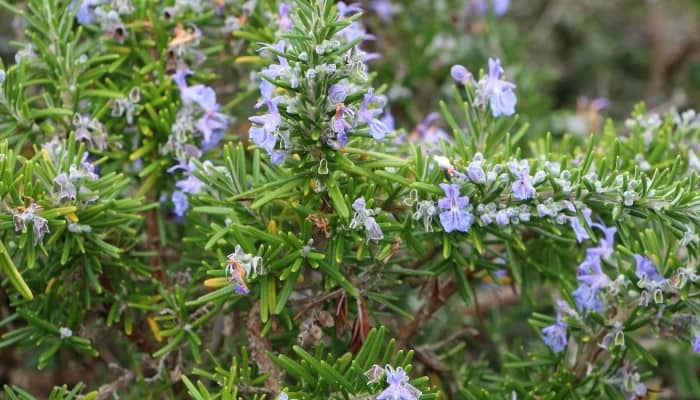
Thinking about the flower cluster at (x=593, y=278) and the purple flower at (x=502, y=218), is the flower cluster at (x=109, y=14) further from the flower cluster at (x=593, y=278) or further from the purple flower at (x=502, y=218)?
the flower cluster at (x=593, y=278)

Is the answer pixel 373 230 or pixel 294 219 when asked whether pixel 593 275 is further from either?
pixel 294 219

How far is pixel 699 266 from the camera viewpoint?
151cm

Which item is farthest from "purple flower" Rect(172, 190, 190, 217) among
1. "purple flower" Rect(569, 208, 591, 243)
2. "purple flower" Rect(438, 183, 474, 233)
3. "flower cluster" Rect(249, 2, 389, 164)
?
"purple flower" Rect(569, 208, 591, 243)

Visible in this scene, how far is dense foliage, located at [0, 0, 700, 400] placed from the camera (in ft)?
4.39

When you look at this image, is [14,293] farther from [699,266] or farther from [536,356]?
[699,266]

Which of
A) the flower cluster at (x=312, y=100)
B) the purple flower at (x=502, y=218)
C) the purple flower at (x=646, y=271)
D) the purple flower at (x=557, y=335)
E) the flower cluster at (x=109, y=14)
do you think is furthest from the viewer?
the flower cluster at (x=109, y=14)

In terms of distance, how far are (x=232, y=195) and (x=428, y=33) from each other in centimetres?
116

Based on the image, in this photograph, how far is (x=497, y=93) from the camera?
1.55 metres

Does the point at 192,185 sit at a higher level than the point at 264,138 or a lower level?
lower

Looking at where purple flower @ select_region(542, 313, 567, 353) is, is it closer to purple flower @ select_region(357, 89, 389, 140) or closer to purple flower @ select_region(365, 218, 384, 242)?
purple flower @ select_region(365, 218, 384, 242)

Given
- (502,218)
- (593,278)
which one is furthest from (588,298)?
(502,218)

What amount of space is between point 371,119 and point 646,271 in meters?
→ 0.61

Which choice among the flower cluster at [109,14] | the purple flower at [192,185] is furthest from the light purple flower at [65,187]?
the flower cluster at [109,14]

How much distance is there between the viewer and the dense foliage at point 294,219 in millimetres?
1337
